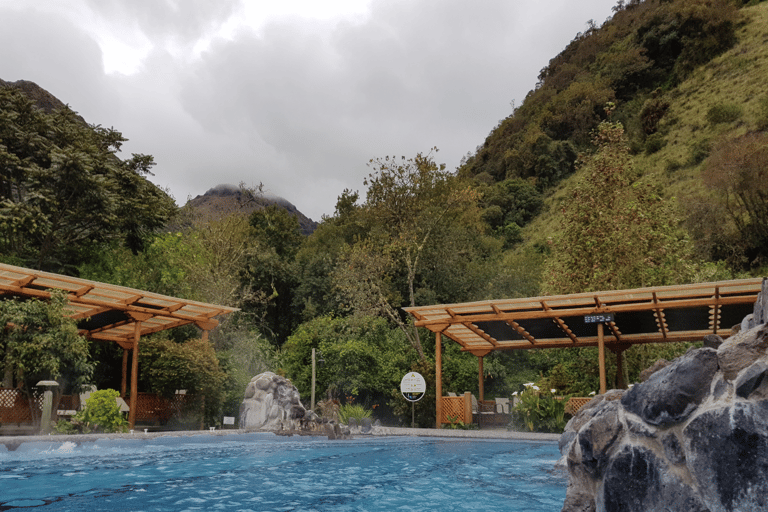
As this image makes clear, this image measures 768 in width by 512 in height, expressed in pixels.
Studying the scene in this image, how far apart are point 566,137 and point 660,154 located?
1063 cm

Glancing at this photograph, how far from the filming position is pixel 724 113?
30.0m

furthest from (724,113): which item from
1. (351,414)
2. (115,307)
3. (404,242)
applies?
(115,307)

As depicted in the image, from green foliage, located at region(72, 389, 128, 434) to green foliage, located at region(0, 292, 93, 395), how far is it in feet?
1.78

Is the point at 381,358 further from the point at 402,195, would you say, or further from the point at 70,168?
the point at 70,168

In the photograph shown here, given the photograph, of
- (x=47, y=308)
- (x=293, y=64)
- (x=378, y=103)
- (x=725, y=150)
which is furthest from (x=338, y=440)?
(x=378, y=103)

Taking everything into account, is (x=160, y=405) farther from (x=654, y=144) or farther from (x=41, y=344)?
(x=654, y=144)

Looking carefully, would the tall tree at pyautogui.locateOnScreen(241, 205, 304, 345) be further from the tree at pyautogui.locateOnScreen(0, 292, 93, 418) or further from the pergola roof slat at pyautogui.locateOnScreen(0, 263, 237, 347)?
the tree at pyautogui.locateOnScreen(0, 292, 93, 418)

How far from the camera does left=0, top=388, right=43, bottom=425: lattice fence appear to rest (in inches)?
414

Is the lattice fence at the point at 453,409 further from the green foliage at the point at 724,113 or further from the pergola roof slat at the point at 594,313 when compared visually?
the green foliage at the point at 724,113

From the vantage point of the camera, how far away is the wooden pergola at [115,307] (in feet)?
34.8

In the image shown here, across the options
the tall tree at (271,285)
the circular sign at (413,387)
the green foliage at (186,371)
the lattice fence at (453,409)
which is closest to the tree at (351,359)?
the circular sign at (413,387)

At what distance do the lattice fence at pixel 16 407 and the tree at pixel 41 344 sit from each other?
23 cm

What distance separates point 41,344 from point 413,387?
8.51 meters

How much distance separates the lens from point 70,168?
1481 cm
